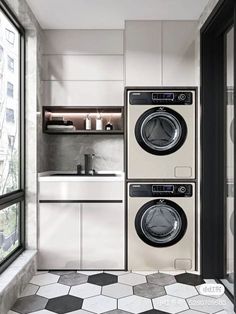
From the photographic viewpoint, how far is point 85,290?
8.97 ft

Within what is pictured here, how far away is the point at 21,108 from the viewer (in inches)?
126

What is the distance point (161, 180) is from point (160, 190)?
102 mm

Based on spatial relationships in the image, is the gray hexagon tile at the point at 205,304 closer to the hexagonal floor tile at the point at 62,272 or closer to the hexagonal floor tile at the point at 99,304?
the hexagonal floor tile at the point at 99,304

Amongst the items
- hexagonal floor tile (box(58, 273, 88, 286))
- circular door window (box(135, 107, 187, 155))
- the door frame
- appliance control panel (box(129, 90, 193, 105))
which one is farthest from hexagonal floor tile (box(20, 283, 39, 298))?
appliance control panel (box(129, 90, 193, 105))

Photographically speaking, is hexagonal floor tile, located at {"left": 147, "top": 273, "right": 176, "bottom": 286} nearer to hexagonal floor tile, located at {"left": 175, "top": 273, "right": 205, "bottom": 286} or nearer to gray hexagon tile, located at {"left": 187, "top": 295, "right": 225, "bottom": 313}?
hexagonal floor tile, located at {"left": 175, "top": 273, "right": 205, "bottom": 286}

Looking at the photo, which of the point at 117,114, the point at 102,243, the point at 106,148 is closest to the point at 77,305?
the point at 102,243

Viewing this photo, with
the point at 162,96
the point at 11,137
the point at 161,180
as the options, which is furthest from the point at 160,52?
the point at 11,137

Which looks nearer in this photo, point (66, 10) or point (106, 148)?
point (66, 10)

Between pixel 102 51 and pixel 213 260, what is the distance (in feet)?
7.93

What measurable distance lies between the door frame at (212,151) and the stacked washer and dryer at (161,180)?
21 cm

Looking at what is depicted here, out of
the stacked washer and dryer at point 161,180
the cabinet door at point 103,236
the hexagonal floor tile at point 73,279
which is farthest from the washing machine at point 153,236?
the hexagonal floor tile at point 73,279

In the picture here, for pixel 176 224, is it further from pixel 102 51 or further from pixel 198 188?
pixel 102 51

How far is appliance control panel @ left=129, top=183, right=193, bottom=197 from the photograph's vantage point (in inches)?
128

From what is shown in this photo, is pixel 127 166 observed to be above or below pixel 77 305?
above
